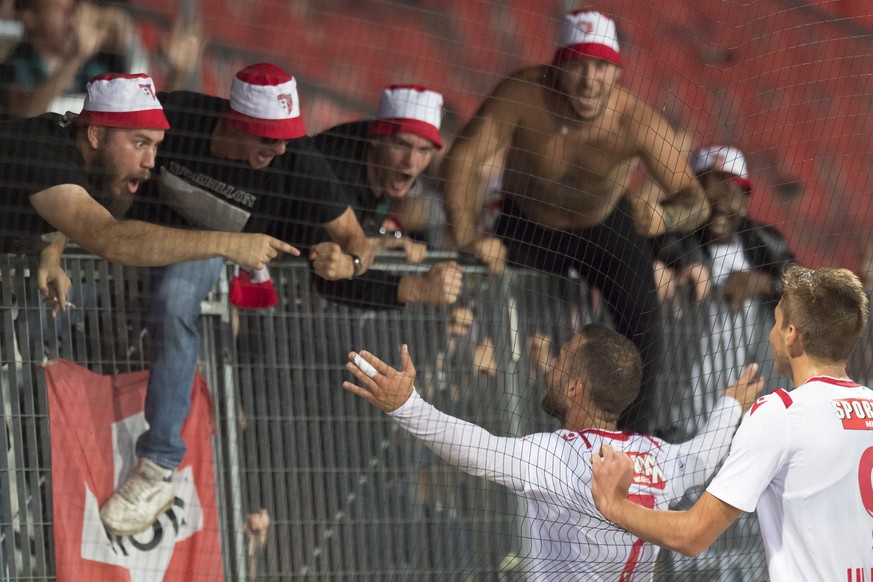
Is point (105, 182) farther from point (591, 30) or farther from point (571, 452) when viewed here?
point (591, 30)

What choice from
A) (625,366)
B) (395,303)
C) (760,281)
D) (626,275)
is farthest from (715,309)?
(625,366)

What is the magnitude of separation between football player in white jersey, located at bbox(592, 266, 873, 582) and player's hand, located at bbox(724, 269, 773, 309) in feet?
8.05

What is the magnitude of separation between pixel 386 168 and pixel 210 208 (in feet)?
2.51

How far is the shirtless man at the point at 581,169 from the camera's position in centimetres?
470

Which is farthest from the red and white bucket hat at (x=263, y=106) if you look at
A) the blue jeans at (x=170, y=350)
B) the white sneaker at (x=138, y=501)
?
the white sneaker at (x=138, y=501)

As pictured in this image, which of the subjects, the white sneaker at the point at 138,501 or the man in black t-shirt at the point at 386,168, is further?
the man in black t-shirt at the point at 386,168

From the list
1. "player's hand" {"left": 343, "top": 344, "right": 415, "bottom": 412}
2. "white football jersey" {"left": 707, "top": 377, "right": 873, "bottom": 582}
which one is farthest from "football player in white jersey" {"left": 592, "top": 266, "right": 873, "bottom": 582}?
"player's hand" {"left": 343, "top": 344, "right": 415, "bottom": 412}

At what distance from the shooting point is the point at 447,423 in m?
3.40

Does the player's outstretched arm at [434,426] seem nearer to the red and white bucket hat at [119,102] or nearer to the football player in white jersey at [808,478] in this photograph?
the football player in white jersey at [808,478]

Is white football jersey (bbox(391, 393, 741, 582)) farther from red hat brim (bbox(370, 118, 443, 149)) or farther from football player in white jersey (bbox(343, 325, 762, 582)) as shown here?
red hat brim (bbox(370, 118, 443, 149))

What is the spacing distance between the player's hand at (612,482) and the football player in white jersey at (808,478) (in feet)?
0.19

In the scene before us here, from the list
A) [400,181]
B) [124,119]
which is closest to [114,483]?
[124,119]

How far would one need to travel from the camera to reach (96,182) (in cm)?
401

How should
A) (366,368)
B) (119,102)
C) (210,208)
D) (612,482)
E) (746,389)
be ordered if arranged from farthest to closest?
(210,208)
(746,389)
(119,102)
(366,368)
(612,482)
